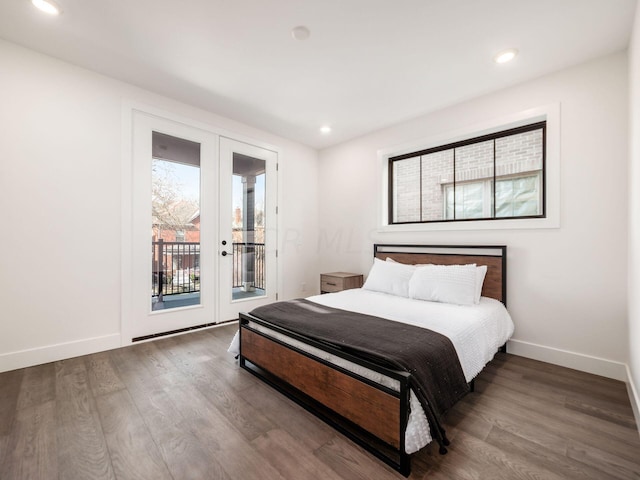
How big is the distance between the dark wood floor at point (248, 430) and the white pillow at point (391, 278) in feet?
3.41

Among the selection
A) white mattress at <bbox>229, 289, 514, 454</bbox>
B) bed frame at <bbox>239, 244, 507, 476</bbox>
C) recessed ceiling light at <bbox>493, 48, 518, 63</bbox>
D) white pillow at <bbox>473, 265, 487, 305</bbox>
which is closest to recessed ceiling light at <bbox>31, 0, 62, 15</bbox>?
bed frame at <bbox>239, 244, 507, 476</bbox>

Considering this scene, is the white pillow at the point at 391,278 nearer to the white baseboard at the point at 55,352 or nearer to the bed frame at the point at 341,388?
the bed frame at the point at 341,388

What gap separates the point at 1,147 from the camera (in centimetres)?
235

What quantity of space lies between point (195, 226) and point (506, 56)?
3.56 meters

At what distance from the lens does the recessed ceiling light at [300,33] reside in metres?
2.16

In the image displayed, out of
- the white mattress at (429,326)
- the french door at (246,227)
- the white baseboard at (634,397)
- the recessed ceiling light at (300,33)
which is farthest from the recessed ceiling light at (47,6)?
the white baseboard at (634,397)

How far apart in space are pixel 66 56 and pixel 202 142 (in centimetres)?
135

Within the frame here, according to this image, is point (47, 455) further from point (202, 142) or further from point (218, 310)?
point (202, 142)

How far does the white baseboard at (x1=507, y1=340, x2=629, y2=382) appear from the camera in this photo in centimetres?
232

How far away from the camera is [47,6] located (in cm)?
199

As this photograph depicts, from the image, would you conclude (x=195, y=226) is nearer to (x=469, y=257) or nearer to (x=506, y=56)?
(x=469, y=257)

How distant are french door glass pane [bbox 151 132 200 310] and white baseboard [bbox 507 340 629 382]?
11.8ft

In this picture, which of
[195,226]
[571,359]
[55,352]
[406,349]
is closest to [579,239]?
[571,359]

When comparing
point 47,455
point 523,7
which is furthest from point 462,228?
point 47,455
